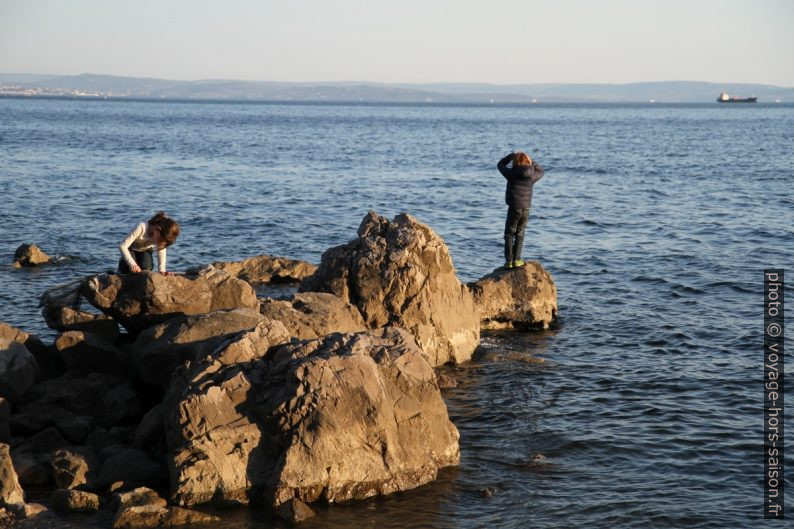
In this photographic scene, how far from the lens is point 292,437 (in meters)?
11.6

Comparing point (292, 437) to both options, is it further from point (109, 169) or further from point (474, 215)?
point (109, 169)

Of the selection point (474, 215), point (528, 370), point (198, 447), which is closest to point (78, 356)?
point (198, 447)

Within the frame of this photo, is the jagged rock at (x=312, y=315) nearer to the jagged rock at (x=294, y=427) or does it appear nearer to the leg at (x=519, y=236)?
the jagged rock at (x=294, y=427)

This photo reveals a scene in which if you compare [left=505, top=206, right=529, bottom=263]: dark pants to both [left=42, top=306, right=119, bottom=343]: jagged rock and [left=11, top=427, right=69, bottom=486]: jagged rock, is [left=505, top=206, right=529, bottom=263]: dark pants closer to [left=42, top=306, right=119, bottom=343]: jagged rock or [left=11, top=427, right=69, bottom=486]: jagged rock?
[left=42, top=306, right=119, bottom=343]: jagged rock

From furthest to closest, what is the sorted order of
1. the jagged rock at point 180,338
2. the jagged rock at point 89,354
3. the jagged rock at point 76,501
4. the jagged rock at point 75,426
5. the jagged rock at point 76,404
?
the jagged rock at point 89,354 → the jagged rock at point 180,338 → the jagged rock at point 76,404 → the jagged rock at point 75,426 → the jagged rock at point 76,501

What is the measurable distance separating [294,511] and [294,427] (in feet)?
3.45

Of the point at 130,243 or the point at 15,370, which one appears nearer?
the point at 15,370

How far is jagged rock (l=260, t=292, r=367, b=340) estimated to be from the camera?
14.7m

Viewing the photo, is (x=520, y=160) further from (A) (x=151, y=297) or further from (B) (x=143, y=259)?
(A) (x=151, y=297)

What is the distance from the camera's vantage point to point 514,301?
19.9m

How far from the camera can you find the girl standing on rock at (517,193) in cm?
1981

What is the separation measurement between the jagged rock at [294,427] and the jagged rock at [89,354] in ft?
7.53

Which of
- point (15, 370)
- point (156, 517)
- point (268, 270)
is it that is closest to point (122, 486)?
point (156, 517)

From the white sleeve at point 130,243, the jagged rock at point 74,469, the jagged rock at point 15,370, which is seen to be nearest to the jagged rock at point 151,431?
the jagged rock at point 74,469
